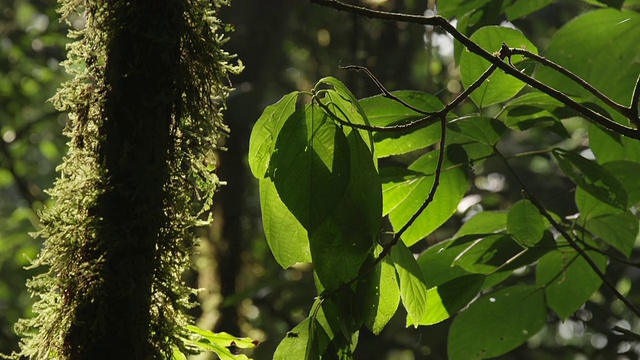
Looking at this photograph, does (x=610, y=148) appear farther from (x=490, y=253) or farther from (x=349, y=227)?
(x=349, y=227)

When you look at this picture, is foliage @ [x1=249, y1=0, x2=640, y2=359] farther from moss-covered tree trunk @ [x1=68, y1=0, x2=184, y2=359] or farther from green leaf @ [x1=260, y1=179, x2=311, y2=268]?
moss-covered tree trunk @ [x1=68, y1=0, x2=184, y2=359]

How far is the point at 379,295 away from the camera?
2.52ft

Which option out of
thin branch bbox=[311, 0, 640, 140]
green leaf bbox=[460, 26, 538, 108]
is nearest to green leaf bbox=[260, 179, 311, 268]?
thin branch bbox=[311, 0, 640, 140]

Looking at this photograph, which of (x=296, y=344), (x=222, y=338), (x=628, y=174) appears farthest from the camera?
(x=628, y=174)

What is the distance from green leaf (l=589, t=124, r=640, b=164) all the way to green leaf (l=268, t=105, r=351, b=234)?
0.57m

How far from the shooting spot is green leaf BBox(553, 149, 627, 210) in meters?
0.93

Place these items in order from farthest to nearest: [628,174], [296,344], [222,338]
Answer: [628,174], [222,338], [296,344]

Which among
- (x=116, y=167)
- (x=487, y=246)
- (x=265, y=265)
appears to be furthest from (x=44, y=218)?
(x=265, y=265)

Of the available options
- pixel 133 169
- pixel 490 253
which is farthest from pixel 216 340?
pixel 490 253

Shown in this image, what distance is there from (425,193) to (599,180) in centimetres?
24

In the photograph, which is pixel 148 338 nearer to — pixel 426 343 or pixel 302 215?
pixel 302 215

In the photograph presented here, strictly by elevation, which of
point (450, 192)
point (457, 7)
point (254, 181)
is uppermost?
point (254, 181)

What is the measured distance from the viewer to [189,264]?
856 millimetres

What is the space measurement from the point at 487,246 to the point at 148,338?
48cm
